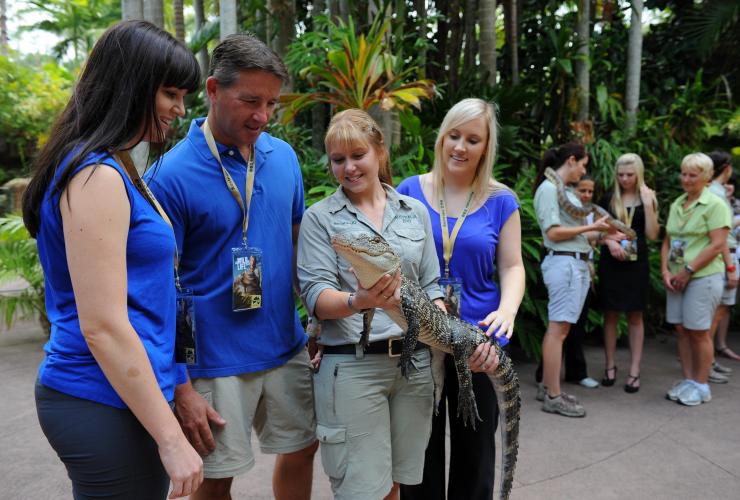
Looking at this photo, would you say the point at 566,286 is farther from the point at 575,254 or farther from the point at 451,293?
the point at 451,293

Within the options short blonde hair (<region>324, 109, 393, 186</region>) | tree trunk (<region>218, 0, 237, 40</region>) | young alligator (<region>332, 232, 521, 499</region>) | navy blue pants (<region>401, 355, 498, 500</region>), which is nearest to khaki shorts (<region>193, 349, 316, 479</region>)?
young alligator (<region>332, 232, 521, 499</region>)

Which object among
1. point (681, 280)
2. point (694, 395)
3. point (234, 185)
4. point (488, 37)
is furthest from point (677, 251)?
point (234, 185)

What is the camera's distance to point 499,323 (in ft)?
6.86

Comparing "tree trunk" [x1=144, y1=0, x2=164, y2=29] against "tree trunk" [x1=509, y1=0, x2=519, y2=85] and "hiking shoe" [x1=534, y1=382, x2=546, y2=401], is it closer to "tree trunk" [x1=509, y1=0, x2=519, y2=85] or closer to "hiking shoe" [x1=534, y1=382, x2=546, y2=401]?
"tree trunk" [x1=509, y1=0, x2=519, y2=85]

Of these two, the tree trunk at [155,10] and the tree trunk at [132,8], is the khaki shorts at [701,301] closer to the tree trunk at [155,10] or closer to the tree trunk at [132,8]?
the tree trunk at [132,8]

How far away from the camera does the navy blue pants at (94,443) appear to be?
1.26 metres

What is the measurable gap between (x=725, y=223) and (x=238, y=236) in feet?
13.8

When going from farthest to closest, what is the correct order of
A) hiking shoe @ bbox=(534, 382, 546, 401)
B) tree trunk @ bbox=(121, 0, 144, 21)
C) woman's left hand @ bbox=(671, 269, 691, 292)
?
tree trunk @ bbox=(121, 0, 144, 21) < woman's left hand @ bbox=(671, 269, 691, 292) < hiking shoe @ bbox=(534, 382, 546, 401)

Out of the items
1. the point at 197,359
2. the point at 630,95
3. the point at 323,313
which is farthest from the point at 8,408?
the point at 630,95

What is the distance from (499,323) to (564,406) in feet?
8.15

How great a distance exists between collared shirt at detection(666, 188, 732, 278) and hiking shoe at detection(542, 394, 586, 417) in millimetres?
1506

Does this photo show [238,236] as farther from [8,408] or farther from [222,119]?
[8,408]

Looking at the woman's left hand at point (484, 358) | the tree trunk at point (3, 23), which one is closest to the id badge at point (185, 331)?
the woman's left hand at point (484, 358)

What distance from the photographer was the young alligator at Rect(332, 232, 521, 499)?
5.26 ft
